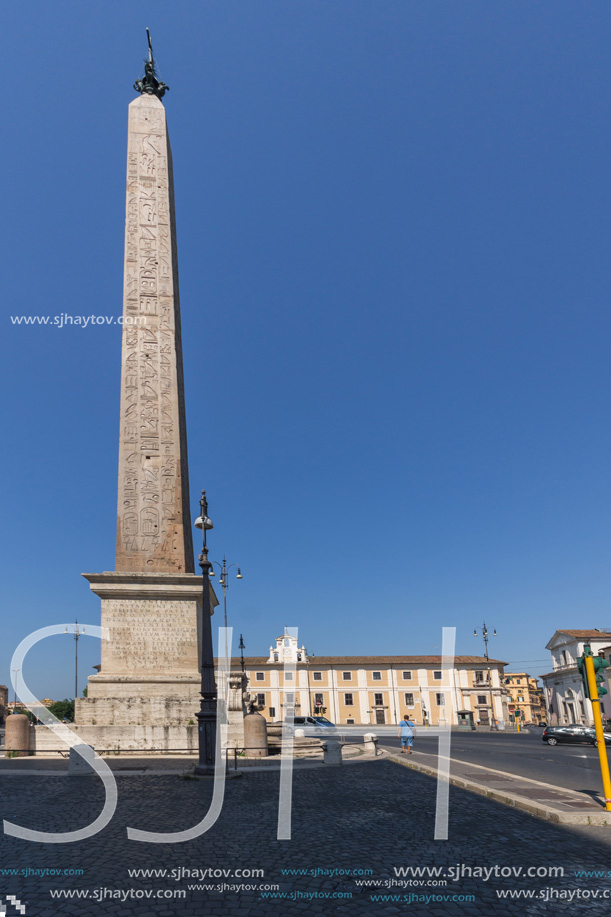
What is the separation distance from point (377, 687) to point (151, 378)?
217 ft

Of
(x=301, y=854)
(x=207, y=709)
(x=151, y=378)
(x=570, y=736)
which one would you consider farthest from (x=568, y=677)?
(x=301, y=854)

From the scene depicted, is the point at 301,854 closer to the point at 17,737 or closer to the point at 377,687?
the point at 17,737

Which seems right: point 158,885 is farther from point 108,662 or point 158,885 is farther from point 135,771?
point 108,662

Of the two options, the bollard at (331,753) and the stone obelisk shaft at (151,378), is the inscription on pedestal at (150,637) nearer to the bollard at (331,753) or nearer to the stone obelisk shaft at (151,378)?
the stone obelisk shaft at (151,378)

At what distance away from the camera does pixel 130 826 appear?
752cm

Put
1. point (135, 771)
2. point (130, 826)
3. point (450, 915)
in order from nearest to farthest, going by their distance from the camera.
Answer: point (450, 915)
point (130, 826)
point (135, 771)

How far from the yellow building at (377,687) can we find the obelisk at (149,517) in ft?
199

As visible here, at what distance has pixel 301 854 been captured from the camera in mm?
6250

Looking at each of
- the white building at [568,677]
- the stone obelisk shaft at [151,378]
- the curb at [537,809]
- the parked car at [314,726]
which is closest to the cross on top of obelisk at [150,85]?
the stone obelisk shaft at [151,378]

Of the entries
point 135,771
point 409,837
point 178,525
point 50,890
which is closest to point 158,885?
point 50,890

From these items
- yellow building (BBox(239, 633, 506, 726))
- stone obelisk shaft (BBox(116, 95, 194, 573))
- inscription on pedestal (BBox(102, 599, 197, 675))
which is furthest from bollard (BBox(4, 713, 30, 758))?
yellow building (BBox(239, 633, 506, 726))

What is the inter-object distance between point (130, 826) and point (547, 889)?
15.8 feet

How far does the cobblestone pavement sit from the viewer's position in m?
4.90

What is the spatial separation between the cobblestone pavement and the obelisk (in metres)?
4.85
